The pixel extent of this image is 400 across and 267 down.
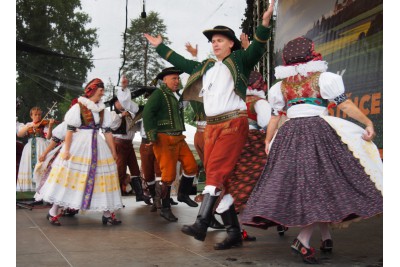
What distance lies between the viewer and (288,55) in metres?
3.98

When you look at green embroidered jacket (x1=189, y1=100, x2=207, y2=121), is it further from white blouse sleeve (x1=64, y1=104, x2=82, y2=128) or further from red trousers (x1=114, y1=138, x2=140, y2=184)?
red trousers (x1=114, y1=138, x2=140, y2=184)

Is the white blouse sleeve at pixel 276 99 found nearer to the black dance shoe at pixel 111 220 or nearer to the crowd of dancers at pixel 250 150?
the crowd of dancers at pixel 250 150

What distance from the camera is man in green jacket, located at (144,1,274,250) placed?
4195 mm

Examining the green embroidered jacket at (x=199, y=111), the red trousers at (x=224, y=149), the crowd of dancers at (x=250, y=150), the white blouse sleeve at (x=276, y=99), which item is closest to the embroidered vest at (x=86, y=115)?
the crowd of dancers at (x=250, y=150)

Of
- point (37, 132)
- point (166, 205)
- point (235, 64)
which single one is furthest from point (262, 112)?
point (37, 132)

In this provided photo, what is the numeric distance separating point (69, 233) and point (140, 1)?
4.36m

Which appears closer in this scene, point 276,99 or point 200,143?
point 276,99

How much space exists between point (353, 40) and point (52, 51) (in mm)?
5172

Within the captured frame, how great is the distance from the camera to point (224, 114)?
436cm

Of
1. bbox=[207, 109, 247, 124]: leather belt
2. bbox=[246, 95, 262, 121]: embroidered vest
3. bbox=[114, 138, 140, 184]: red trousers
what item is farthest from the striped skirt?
bbox=[114, 138, 140, 184]: red trousers

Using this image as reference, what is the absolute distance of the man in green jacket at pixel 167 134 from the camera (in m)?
6.20

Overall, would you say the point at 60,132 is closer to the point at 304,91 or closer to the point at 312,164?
the point at 304,91

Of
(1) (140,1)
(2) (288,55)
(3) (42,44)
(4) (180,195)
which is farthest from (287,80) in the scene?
(3) (42,44)
